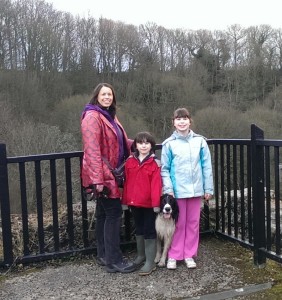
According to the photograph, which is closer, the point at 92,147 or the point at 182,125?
the point at 92,147

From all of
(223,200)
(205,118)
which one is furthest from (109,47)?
(223,200)

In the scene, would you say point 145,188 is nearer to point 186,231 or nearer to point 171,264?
point 186,231

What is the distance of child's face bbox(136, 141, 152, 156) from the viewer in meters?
3.98

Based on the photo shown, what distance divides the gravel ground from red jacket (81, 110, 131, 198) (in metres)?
0.80

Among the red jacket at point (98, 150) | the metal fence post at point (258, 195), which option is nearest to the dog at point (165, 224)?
the red jacket at point (98, 150)

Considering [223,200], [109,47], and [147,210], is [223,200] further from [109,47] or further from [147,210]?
[109,47]

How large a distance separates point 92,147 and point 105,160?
0.21m

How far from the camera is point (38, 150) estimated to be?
31.2m

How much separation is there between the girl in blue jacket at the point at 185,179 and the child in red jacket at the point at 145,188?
119mm

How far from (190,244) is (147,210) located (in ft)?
1.89

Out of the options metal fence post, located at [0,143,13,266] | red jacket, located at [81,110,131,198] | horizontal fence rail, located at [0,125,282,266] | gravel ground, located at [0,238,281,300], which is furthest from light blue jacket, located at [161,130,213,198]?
metal fence post, located at [0,143,13,266]

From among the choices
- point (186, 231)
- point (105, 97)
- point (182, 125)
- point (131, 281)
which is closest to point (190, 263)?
point (186, 231)

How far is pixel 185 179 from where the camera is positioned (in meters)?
4.02

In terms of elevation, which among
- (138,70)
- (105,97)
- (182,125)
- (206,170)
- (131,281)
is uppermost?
(138,70)
